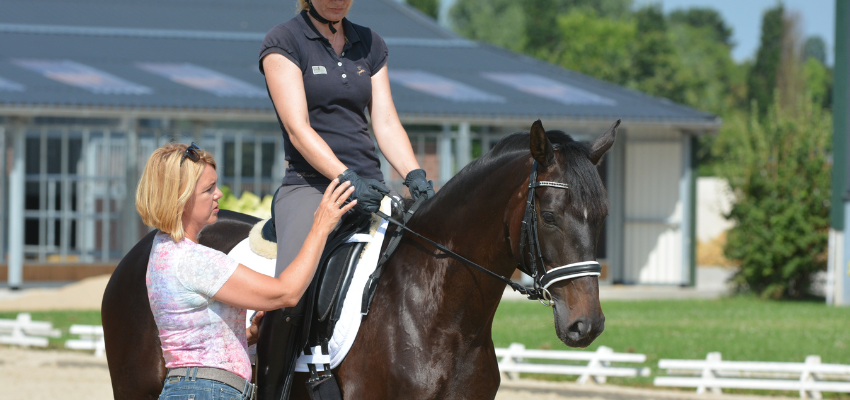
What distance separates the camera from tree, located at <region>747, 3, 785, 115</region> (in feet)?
193

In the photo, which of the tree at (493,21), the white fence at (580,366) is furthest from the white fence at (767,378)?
the tree at (493,21)

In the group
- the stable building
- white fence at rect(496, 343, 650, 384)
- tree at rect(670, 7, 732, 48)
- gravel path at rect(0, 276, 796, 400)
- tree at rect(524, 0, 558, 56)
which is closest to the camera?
gravel path at rect(0, 276, 796, 400)

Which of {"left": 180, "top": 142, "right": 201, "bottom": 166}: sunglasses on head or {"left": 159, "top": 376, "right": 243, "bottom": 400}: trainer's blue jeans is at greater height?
{"left": 180, "top": 142, "right": 201, "bottom": 166}: sunglasses on head

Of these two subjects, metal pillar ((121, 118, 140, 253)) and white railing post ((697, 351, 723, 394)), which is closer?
white railing post ((697, 351, 723, 394))

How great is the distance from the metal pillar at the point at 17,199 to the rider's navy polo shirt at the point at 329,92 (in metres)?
13.8

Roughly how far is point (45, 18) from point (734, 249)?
1542 centimetres

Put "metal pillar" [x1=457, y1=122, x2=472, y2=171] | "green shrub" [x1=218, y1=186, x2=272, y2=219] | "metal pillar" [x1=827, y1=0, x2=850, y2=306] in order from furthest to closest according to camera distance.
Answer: "metal pillar" [x1=457, y1=122, x2=472, y2=171], "metal pillar" [x1=827, y1=0, x2=850, y2=306], "green shrub" [x1=218, y1=186, x2=272, y2=219]

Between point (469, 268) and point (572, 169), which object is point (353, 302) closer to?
point (469, 268)

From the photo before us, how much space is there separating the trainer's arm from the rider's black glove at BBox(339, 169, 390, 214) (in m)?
0.11

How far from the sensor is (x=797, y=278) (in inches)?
634

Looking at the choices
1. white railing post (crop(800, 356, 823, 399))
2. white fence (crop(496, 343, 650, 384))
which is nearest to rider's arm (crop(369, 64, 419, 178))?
white fence (crop(496, 343, 650, 384))

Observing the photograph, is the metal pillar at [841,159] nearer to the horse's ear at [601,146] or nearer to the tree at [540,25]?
the horse's ear at [601,146]

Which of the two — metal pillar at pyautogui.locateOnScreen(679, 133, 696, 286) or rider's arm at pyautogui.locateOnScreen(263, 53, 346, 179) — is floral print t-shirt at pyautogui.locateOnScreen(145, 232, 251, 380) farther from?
metal pillar at pyautogui.locateOnScreen(679, 133, 696, 286)

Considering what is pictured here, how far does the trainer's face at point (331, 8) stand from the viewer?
3656 millimetres
